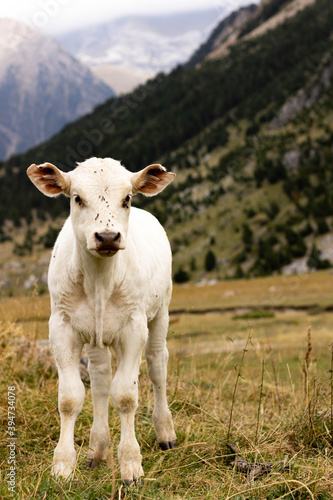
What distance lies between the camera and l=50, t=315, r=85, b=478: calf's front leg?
5215 mm

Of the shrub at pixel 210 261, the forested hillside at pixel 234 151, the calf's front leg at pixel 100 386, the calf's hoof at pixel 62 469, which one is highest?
the forested hillside at pixel 234 151

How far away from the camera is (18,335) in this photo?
9.83 m

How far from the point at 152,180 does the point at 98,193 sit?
0.89 m

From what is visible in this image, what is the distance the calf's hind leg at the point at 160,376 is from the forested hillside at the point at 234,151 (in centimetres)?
4874

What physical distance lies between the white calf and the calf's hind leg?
0.95 meters

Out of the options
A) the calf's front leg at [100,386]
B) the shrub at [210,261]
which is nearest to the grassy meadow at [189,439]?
the calf's front leg at [100,386]

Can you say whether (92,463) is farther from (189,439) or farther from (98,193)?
(98,193)

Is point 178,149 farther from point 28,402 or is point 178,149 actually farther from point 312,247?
point 28,402

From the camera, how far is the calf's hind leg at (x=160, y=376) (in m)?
6.73

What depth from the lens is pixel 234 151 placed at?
123 meters

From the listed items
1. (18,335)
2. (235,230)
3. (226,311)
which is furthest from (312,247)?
(18,335)

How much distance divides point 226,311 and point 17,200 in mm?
128215

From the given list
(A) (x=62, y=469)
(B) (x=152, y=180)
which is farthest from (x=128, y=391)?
(B) (x=152, y=180)

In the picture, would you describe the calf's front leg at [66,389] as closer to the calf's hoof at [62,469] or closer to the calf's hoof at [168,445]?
the calf's hoof at [62,469]
